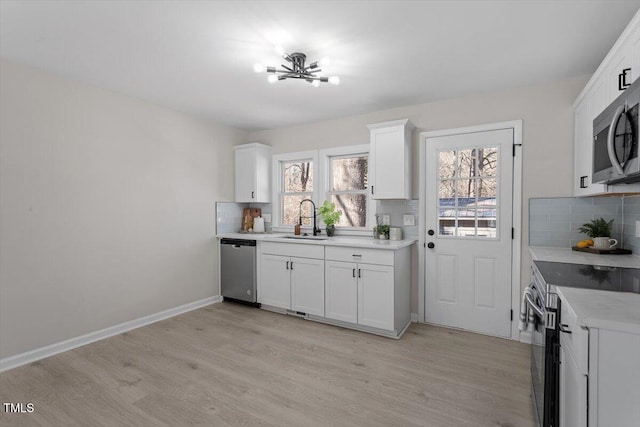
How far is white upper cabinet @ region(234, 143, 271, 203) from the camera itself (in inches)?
173

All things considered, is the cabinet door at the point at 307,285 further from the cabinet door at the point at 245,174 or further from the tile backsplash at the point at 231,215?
the cabinet door at the point at 245,174

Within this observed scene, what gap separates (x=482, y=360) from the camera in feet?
8.64

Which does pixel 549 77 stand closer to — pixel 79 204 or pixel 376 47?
pixel 376 47

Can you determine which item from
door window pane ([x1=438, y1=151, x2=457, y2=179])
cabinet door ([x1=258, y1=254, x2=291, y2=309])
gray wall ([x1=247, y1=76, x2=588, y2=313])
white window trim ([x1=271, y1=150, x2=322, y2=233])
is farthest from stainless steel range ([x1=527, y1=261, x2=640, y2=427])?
white window trim ([x1=271, y1=150, x2=322, y2=233])

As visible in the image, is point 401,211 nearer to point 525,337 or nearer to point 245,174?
point 525,337

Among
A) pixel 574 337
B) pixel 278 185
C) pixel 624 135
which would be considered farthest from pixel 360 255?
pixel 624 135

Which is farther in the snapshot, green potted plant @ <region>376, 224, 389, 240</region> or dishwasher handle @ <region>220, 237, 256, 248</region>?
dishwasher handle @ <region>220, 237, 256, 248</region>

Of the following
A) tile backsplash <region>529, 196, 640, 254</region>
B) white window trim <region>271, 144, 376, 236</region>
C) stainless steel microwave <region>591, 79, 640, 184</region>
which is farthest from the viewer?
white window trim <region>271, 144, 376, 236</region>

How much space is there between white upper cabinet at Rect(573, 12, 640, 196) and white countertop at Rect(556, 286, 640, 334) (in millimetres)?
821

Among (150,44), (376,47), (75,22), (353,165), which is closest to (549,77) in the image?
(376,47)

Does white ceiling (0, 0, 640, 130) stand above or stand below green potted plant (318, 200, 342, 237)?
above

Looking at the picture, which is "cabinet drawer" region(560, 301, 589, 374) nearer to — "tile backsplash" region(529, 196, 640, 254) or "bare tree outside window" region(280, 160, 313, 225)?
"tile backsplash" region(529, 196, 640, 254)

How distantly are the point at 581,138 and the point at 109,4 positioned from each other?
3465 millimetres

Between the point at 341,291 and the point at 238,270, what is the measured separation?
1.52 metres
